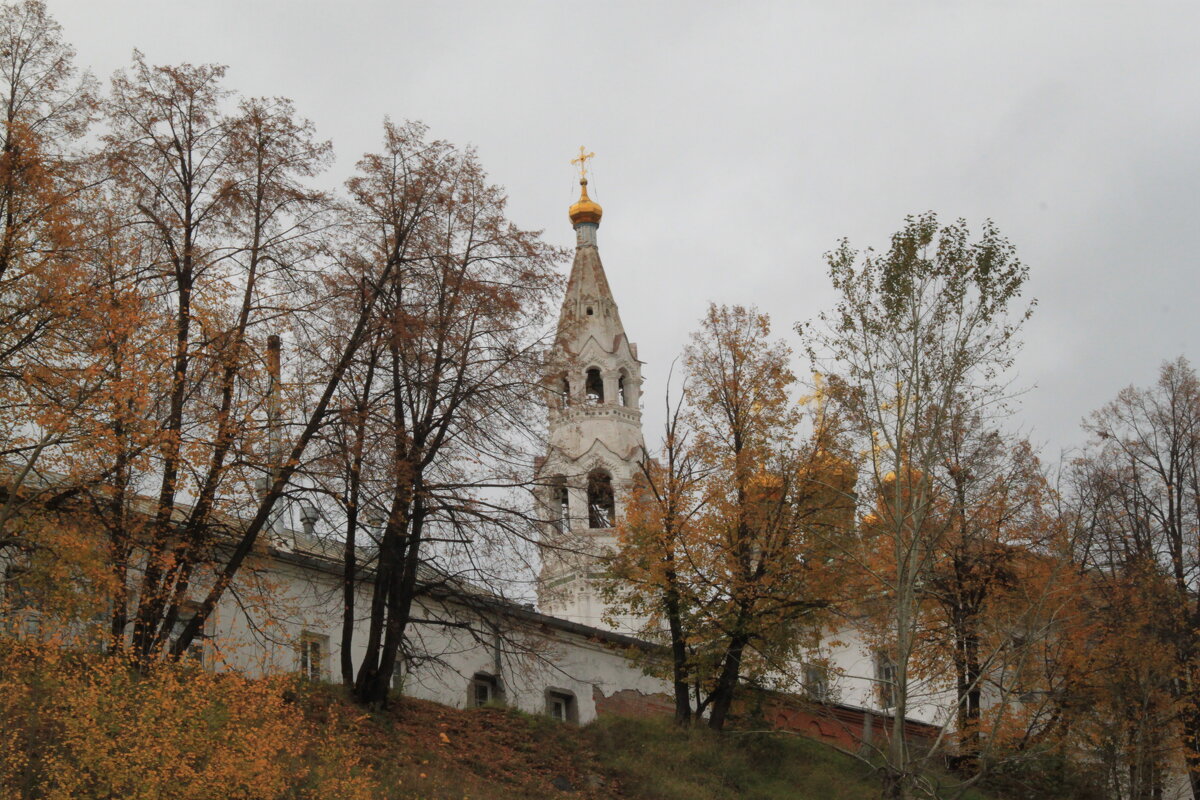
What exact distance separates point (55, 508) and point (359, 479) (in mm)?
4998

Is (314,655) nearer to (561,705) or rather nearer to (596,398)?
(561,705)

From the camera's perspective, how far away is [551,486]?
24328 mm

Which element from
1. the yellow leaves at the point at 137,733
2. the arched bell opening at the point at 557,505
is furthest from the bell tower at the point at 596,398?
the yellow leaves at the point at 137,733

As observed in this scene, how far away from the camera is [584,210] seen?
160ft

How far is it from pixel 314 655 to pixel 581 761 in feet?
17.4

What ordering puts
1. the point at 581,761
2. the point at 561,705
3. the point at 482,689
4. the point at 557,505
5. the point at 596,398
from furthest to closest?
the point at 596,398 < the point at 561,705 < the point at 482,689 < the point at 557,505 < the point at 581,761

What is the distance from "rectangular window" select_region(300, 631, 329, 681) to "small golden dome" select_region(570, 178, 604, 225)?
24.9 m

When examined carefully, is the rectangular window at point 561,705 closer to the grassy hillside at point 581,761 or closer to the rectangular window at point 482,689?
the rectangular window at point 482,689

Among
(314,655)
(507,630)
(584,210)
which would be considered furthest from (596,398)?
(507,630)

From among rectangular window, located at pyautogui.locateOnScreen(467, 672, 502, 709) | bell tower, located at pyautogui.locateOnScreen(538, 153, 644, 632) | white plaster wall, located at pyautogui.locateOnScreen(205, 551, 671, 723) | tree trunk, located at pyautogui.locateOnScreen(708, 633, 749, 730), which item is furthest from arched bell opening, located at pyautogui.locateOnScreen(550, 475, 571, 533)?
bell tower, located at pyautogui.locateOnScreen(538, 153, 644, 632)

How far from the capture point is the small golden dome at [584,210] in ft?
159

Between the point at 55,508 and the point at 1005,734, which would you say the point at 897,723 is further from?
the point at 55,508

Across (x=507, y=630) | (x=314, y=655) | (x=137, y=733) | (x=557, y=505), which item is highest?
(x=557, y=505)

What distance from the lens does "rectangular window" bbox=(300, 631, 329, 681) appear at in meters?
25.0
